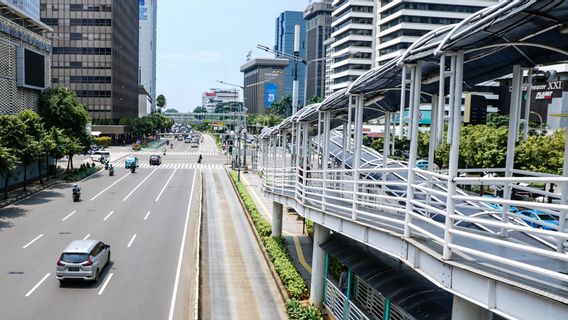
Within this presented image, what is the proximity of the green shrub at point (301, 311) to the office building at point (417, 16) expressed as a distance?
83.4 metres

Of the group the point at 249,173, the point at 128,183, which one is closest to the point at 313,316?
the point at 128,183

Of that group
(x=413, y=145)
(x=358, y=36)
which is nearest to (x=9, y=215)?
(x=413, y=145)

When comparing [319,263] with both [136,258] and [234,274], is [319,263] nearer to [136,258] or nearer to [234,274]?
[234,274]

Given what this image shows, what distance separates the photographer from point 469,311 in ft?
25.8

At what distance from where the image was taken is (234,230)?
30891mm

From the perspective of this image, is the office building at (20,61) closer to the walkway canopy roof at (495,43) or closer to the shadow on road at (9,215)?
the shadow on road at (9,215)

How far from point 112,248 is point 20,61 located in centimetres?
3086

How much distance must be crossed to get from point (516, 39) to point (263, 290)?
46.4ft

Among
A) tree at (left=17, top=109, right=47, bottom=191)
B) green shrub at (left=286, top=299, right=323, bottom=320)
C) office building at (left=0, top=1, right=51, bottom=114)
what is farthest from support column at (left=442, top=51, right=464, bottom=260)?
office building at (left=0, top=1, right=51, bottom=114)

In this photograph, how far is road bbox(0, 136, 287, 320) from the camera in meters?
17.8

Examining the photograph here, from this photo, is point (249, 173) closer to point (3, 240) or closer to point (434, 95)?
point (3, 240)

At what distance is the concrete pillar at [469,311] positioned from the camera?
784cm

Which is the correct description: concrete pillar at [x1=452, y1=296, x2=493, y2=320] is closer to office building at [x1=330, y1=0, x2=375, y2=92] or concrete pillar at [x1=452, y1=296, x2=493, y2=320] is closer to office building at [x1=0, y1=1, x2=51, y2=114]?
office building at [x1=0, y1=1, x2=51, y2=114]

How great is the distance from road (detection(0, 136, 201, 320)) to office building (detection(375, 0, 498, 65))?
205 feet
